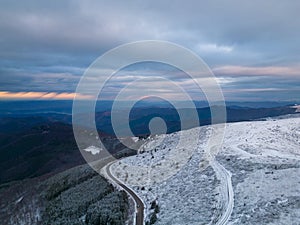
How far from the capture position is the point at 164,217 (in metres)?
26.3

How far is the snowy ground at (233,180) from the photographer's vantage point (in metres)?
23.8

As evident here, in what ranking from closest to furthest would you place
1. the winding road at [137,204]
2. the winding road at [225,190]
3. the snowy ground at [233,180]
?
the winding road at [225,190], the snowy ground at [233,180], the winding road at [137,204]

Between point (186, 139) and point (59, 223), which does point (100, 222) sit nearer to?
point (59, 223)

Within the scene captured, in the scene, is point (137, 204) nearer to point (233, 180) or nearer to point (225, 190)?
point (225, 190)

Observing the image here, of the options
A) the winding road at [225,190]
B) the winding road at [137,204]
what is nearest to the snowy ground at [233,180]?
the winding road at [225,190]

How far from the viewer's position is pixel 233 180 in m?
30.3

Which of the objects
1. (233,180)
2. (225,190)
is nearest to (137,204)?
(225,190)

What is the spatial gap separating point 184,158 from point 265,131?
19.1 meters

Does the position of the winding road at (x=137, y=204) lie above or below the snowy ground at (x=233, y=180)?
below

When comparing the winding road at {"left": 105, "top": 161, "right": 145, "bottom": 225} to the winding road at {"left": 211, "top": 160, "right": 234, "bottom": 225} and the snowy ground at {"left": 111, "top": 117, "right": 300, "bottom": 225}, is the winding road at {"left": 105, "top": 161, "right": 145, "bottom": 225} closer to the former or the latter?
the snowy ground at {"left": 111, "top": 117, "right": 300, "bottom": 225}

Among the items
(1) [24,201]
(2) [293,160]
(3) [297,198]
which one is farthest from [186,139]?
(3) [297,198]

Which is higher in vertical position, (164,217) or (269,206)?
(269,206)

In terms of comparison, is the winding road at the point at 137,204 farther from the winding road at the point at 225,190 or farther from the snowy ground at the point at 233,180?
the winding road at the point at 225,190

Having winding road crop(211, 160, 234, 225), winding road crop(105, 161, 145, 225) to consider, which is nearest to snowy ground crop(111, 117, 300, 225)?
winding road crop(211, 160, 234, 225)
